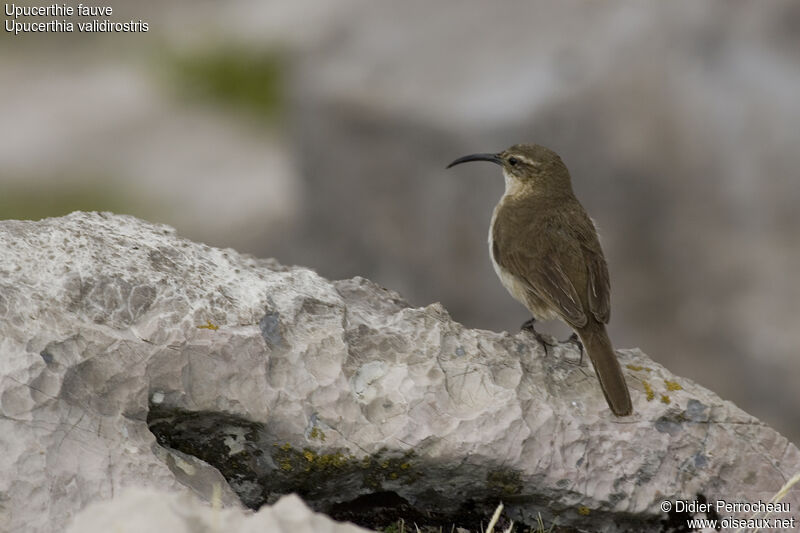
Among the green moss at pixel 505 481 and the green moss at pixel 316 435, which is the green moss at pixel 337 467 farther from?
the green moss at pixel 505 481

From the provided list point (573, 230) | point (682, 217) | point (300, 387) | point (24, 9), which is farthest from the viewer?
point (24, 9)

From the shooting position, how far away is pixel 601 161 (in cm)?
1012

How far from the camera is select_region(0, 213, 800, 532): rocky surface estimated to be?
172 inches

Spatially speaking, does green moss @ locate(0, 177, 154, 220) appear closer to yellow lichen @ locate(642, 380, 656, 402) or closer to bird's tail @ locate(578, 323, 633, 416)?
bird's tail @ locate(578, 323, 633, 416)

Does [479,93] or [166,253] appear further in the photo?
[479,93]

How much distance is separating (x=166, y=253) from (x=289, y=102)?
8025 mm

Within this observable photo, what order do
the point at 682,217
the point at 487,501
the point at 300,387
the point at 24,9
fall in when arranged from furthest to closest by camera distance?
the point at 24,9, the point at 682,217, the point at 487,501, the point at 300,387

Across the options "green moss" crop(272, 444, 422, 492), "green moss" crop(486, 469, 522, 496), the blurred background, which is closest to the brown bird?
"green moss" crop(486, 469, 522, 496)

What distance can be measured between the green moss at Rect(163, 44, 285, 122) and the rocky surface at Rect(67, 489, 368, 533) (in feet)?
59.1

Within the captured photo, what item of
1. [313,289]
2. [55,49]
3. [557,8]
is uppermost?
[55,49]

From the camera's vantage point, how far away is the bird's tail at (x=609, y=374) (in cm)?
527

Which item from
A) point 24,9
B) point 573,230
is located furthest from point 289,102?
point 24,9

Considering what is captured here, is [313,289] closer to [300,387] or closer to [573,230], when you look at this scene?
[300,387]

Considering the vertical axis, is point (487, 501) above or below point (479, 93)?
below
